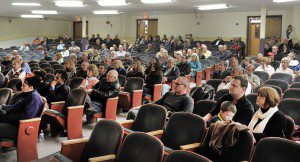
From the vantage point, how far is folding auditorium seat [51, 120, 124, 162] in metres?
3.16

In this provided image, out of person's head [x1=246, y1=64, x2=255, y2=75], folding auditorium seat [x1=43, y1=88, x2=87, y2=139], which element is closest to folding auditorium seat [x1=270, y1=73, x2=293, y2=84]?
person's head [x1=246, y1=64, x2=255, y2=75]

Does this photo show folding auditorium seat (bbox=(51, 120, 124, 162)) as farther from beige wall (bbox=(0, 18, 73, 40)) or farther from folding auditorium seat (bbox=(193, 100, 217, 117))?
beige wall (bbox=(0, 18, 73, 40))

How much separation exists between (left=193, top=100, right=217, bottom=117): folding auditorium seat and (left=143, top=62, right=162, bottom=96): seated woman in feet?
9.00

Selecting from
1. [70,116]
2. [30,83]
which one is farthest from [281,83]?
[30,83]

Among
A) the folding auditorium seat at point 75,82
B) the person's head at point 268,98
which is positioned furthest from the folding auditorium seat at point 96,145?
the folding auditorium seat at point 75,82

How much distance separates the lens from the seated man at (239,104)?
12.8 feet

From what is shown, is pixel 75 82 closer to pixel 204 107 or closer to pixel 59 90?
pixel 59 90

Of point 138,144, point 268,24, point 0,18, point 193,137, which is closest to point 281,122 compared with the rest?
point 193,137

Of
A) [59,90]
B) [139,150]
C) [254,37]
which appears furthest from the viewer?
[254,37]

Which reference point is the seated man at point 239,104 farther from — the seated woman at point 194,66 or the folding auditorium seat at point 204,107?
the seated woman at point 194,66

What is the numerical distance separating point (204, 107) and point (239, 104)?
531 millimetres

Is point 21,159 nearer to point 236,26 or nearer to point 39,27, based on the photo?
point 236,26

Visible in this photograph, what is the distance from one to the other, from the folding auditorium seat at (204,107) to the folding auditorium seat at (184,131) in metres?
0.82

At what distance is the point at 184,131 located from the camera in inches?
138
